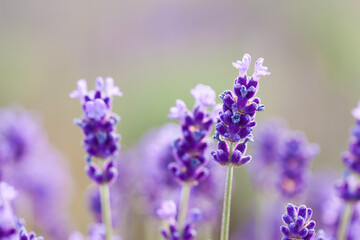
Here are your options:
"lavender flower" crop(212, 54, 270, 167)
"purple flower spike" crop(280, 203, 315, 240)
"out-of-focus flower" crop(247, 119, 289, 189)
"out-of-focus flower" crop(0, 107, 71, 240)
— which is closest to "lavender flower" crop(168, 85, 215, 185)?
"lavender flower" crop(212, 54, 270, 167)

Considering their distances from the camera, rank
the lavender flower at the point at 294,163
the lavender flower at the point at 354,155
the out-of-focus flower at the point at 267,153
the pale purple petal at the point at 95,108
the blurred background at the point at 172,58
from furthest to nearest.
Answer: the blurred background at the point at 172,58
the out-of-focus flower at the point at 267,153
the lavender flower at the point at 294,163
the lavender flower at the point at 354,155
the pale purple petal at the point at 95,108

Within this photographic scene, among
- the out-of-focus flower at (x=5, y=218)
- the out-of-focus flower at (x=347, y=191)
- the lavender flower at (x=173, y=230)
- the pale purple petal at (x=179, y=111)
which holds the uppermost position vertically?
the pale purple petal at (x=179, y=111)

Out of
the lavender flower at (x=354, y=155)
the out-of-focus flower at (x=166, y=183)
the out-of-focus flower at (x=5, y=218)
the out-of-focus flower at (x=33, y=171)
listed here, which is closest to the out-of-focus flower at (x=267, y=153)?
the out-of-focus flower at (x=166, y=183)

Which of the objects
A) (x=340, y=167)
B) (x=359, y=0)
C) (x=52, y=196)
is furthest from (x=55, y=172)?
(x=359, y=0)

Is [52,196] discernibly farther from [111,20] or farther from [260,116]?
[111,20]

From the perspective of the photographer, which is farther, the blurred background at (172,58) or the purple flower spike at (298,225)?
the blurred background at (172,58)

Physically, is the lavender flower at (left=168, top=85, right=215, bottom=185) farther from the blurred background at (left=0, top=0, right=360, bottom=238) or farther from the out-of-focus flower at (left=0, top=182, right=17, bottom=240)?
the blurred background at (left=0, top=0, right=360, bottom=238)

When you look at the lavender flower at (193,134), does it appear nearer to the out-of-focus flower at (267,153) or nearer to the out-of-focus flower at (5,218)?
the out-of-focus flower at (5,218)

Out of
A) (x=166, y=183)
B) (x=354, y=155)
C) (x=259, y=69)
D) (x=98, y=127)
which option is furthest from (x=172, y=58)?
(x=259, y=69)
